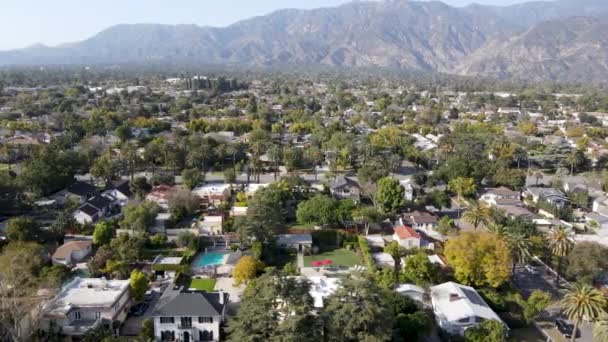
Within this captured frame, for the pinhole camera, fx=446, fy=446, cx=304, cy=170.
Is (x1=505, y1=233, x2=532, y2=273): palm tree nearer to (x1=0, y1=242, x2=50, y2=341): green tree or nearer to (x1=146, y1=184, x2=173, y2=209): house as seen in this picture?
(x1=0, y1=242, x2=50, y2=341): green tree

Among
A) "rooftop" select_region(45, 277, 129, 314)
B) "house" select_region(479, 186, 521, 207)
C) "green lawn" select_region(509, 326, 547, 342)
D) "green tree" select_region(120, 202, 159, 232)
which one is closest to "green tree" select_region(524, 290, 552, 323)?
"green lawn" select_region(509, 326, 547, 342)

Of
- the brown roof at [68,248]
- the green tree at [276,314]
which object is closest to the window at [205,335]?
the green tree at [276,314]

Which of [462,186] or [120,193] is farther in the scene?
[462,186]

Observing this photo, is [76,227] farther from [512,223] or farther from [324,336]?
[512,223]

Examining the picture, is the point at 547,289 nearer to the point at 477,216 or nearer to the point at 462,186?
the point at 477,216

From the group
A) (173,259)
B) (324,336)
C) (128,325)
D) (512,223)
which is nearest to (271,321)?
(324,336)

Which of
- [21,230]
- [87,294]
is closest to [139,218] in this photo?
[21,230]

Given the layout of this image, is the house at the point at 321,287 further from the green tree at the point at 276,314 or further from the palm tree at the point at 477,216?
the palm tree at the point at 477,216
